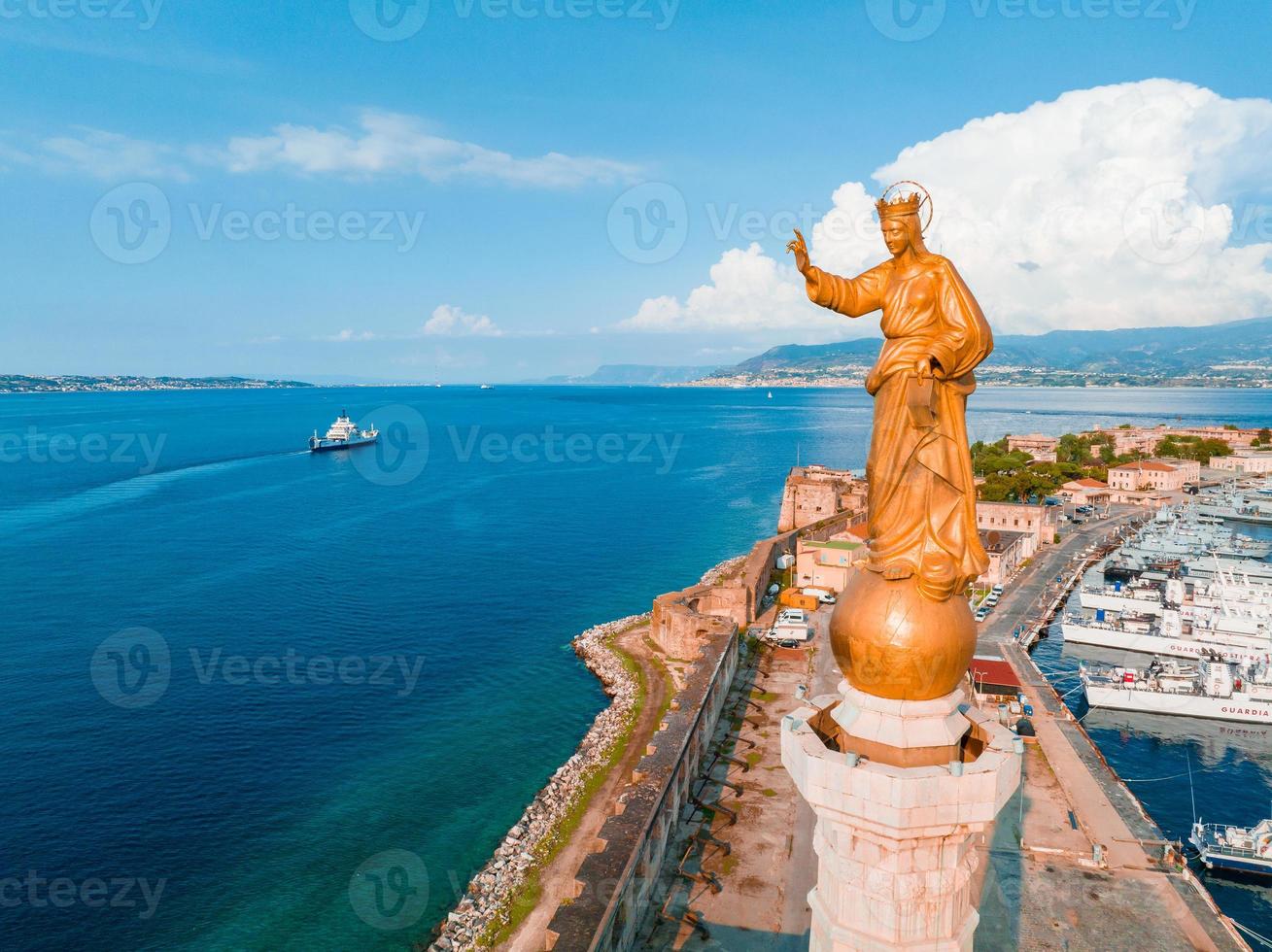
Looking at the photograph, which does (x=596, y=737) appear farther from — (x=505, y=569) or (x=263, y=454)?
(x=263, y=454)

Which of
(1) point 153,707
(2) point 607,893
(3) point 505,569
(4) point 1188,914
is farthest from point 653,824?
(3) point 505,569

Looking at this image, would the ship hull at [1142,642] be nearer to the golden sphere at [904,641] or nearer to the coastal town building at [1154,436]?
the golden sphere at [904,641]

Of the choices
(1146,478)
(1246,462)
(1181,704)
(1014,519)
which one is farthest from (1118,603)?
(1246,462)

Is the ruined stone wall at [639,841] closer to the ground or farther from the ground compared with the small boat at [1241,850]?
farther from the ground

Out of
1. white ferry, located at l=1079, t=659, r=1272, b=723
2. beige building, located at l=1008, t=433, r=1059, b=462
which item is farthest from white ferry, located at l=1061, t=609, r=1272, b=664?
beige building, located at l=1008, t=433, r=1059, b=462

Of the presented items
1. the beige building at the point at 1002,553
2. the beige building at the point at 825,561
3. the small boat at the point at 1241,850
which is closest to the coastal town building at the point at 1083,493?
the beige building at the point at 1002,553

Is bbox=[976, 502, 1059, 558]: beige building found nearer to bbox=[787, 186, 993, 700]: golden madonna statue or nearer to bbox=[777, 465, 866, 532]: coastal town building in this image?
bbox=[777, 465, 866, 532]: coastal town building
